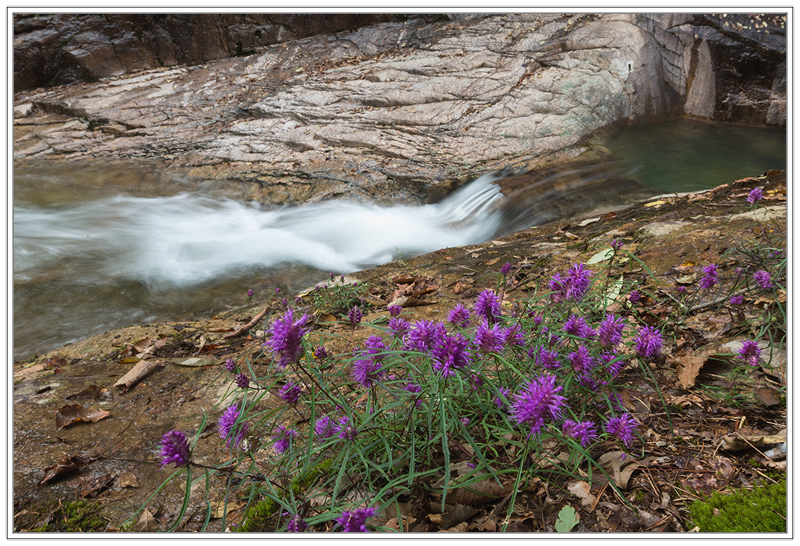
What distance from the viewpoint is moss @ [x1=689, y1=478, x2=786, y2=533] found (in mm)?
1051

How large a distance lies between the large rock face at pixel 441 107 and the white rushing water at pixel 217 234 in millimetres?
451

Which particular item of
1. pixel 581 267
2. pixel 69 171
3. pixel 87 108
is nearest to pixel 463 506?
pixel 581 267

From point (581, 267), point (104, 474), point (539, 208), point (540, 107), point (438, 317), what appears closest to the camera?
point (581, 267)

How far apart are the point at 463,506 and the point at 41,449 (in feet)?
5.93

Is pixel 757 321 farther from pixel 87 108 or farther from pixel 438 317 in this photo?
pixel 87 108

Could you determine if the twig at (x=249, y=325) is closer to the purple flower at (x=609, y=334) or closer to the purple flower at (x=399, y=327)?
the purple flower at (x=399, y=327)

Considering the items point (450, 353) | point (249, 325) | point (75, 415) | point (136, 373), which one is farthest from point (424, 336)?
point (249, 325)

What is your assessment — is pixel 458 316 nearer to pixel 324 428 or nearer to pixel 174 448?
pixel 324 428

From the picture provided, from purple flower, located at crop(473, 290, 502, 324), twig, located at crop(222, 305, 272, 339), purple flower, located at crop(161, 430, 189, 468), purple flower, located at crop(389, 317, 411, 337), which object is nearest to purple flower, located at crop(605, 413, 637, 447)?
purple flower, located at crop(473, 290, 502, 324)

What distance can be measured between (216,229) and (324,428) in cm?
491

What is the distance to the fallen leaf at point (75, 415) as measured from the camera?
77.8 inches

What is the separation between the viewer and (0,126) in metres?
1.83

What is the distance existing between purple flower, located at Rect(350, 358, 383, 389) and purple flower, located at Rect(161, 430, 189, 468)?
18.5 inches

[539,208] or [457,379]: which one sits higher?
[457,379]
